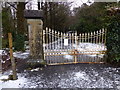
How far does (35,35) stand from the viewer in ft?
15.8

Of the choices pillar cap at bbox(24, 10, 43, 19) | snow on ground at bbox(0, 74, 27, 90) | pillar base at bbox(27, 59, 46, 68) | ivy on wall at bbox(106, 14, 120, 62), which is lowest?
snow on ground at bbox(0, 74, 27, 90)

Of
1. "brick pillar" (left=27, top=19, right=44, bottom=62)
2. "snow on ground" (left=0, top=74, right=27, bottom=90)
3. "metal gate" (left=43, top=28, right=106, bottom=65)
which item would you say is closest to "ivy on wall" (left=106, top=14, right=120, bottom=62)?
"metal gate" (left=43, top=28, right=106, bottom=65)

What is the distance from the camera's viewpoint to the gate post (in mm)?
4652

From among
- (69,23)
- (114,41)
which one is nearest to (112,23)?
(114,41)

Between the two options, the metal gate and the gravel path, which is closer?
the gravel path

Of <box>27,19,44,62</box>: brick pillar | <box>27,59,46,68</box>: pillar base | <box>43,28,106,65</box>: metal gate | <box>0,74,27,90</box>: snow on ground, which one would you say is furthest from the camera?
<box>43,28,106,65</box>: metal gate

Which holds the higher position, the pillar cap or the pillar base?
the pillar cap

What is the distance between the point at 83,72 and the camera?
4.36 meters

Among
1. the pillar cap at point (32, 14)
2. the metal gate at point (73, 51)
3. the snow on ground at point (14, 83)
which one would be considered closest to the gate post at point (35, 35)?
the pillar cap at point (32, 14)

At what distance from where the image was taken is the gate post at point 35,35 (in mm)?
4652

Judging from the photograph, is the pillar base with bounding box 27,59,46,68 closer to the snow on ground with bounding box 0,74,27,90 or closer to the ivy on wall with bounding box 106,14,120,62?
the snow on ground with bounding box 0,74,27,90

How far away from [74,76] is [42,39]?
2160 mm

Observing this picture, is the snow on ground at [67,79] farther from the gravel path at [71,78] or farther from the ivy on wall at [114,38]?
the ivy on wall at [114,38]

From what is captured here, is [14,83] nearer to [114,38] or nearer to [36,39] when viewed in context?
[36,39]
